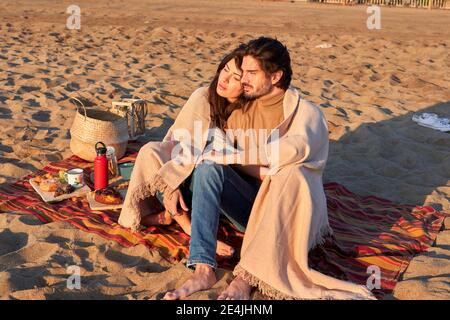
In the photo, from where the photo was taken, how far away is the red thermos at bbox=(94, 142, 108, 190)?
13.5 feet

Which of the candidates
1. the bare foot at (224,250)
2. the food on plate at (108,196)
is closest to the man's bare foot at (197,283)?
the bare foot at (224,250)

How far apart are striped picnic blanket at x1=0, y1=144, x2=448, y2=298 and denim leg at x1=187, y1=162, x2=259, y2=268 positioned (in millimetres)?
290

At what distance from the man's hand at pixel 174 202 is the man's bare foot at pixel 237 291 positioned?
0.61 m

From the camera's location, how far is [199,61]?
8.87m

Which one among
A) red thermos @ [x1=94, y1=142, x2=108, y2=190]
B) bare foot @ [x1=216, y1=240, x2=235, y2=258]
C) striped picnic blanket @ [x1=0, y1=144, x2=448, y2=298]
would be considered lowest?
striped picnic blanket @ [x1=0, y1=144, x2=448, y2=298]

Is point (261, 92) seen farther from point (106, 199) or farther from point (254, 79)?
point (106, 199)

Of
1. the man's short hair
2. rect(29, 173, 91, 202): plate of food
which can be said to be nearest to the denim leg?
the man's short hair

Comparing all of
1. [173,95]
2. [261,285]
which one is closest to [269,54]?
[261,285]

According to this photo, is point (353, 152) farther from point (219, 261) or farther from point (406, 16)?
point (406, 16)

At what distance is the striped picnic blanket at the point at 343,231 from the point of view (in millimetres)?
3328

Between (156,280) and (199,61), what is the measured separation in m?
6.17

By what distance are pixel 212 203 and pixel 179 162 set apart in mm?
386

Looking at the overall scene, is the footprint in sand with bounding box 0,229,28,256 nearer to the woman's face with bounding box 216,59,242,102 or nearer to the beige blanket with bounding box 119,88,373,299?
the beige blanket with bounding box 119,88,373,299

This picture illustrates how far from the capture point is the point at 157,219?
3.58 meters
